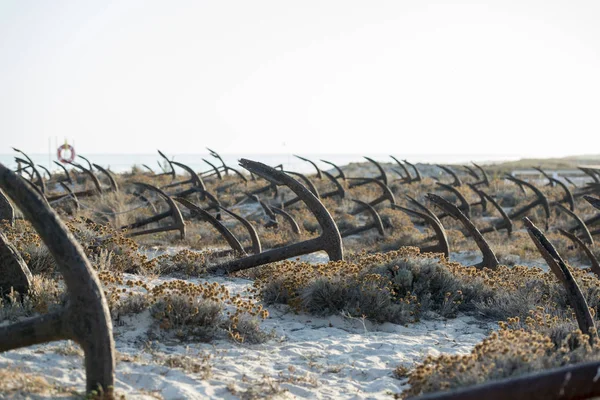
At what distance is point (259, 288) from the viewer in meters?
5.89

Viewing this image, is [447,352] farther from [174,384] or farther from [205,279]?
[205,279]

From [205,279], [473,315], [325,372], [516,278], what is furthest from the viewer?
[205,279]

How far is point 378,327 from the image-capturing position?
5305mm

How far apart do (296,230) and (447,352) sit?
5811mm

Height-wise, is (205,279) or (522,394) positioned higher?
(522,394)

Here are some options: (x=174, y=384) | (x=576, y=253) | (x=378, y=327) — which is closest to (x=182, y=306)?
(x=174, y=384)

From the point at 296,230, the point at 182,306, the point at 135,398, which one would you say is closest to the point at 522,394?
the point at 135,398

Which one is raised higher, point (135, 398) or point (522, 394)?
point (522, 394)

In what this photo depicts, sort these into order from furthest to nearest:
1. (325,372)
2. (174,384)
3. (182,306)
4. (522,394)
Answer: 1. (182,306)
2. (325,372)
3. (174,384)
4. (522,394)

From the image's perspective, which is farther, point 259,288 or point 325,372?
point 259,288

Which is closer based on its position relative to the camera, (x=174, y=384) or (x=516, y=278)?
(x=174, y=384)

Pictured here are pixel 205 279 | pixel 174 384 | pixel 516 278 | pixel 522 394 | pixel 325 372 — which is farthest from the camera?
pixel 205 279

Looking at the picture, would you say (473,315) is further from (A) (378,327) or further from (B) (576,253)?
(B) (576,253)

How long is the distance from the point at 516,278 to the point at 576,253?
17.1 ft
